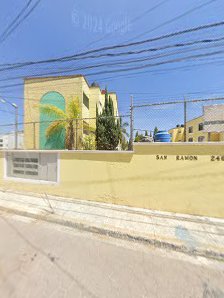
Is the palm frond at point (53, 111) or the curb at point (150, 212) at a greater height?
the palm frond at point (53, 111)

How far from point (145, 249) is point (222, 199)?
108 inches

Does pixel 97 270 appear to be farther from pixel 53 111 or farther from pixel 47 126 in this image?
pixel 53 111

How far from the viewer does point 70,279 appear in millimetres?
2846

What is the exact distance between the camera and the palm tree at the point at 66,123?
481 inches

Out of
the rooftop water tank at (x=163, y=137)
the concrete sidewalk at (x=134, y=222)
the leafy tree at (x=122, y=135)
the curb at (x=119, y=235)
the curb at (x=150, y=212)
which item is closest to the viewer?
the curb at (x=119, y=235)

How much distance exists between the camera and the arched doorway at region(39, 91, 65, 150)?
13463 mm

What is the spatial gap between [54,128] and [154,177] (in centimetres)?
933

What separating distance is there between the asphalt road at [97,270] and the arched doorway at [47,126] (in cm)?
966

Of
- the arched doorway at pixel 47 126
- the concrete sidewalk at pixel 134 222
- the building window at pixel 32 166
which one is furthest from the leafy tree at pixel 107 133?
the concrete sidewalk at pixel 134 222

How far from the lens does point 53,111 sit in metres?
13.6

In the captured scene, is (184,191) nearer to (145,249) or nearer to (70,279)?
(145,249)

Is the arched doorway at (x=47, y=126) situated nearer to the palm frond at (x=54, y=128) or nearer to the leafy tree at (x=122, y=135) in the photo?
the palm frond at (x=54, y=128)

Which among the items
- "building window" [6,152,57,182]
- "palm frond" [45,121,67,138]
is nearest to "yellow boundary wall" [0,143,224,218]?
"building window" [6,152,57,182]

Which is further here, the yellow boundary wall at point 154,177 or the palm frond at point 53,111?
the palm frond at point 53,111
